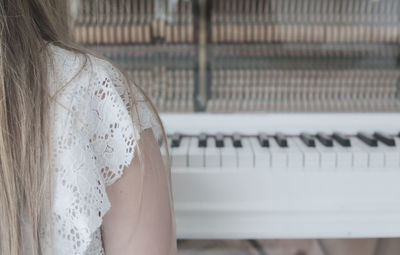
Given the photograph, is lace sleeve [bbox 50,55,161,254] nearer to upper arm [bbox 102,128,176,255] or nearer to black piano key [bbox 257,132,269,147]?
upper arm [bbox 102,128,176,255]

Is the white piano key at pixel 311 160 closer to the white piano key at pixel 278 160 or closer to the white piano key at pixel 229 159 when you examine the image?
the white piano key at pixel 278 160

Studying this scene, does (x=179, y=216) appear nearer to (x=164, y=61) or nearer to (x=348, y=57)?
(x=164, y=61)

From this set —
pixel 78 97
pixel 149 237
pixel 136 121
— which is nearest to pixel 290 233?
pixel 149 237

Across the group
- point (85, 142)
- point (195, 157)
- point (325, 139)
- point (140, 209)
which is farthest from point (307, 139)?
point (85, 142)

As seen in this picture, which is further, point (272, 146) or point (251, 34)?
point (251, 34)

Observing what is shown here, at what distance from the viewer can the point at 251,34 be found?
1629 mm

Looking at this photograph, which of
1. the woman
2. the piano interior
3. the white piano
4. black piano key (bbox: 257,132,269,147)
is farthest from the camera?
the piano interior

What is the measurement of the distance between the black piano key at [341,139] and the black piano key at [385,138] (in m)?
0.13

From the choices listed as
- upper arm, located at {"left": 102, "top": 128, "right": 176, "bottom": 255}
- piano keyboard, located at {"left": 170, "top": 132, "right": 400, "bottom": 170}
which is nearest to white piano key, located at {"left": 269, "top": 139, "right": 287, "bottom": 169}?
piano keyboard, located at {"left": 170, "top": 132, "right": 400, "bottom": 170}

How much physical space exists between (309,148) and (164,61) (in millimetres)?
672

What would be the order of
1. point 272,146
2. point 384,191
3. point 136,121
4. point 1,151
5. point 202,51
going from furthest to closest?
point 202,51, point 272,146, point 384,191, point 136,121, point 1,151

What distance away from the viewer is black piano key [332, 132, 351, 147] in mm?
1367

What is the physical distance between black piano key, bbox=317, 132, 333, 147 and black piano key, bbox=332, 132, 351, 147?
28 mm

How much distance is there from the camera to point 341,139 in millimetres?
1393
